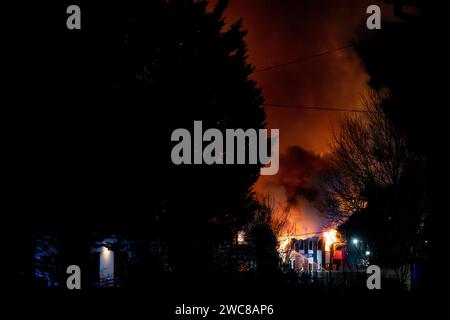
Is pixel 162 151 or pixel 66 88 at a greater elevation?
pixel 66 88

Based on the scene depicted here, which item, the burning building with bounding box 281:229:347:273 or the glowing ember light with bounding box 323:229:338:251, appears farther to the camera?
the glowing ember light with bounding box 323:229:338:251

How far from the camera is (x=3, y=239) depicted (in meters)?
13.0

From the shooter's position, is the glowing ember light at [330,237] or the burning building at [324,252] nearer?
the burning building at [324,252]

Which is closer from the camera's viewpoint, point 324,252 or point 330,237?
point 330,237

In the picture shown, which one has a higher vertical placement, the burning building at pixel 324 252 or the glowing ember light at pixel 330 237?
the glowing ember light at pixel 330 237

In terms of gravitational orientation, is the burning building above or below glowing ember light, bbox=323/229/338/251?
below

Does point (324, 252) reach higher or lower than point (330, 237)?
lower

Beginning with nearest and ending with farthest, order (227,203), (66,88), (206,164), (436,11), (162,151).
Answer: (436,11) < (66,88) < (162,151) < (206,164) < (227,203)

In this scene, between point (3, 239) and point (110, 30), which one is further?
point (110, 30)

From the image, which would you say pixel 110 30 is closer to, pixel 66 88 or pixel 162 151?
pixel 66 88

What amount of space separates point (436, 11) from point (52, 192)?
10.6 meters
